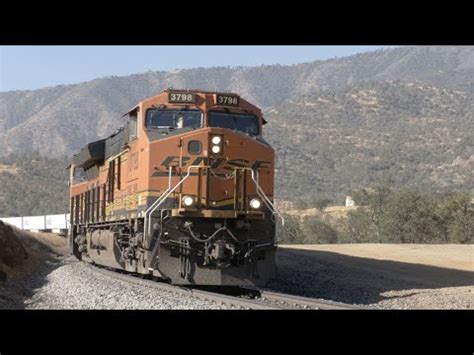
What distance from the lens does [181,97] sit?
52.3 ft

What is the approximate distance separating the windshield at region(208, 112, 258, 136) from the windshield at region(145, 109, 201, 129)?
34 centimetres

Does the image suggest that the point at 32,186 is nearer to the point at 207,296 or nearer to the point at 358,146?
the point at 358,146

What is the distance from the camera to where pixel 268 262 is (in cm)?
1544

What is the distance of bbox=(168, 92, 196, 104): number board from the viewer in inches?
626

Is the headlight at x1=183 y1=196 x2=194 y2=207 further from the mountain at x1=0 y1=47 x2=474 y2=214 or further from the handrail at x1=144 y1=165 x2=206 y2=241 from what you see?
the mountain at x1=0 y1=47 x2=474 y2=214

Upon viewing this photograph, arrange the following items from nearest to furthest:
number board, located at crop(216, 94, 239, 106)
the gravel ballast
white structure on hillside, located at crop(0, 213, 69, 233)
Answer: the gravel ballast < number board, located at crop(216, 94, 239, 106) < white structure on hillside, located at crop(0, 213, 69, 233)

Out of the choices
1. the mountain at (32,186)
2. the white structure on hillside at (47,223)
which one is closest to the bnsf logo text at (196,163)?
the white structure on hillside at (47,223)

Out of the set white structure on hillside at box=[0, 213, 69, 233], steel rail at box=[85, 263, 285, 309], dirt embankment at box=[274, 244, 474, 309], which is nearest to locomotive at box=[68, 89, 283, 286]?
steel rail at box=[85, 263, 285, 309]

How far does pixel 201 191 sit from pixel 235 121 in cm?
212

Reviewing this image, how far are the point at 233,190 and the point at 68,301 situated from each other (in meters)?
4.14

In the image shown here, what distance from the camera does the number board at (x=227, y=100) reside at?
16.1 meters

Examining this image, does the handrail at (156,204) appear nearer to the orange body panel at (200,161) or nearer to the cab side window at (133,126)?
the orange body panel at (200,161)
